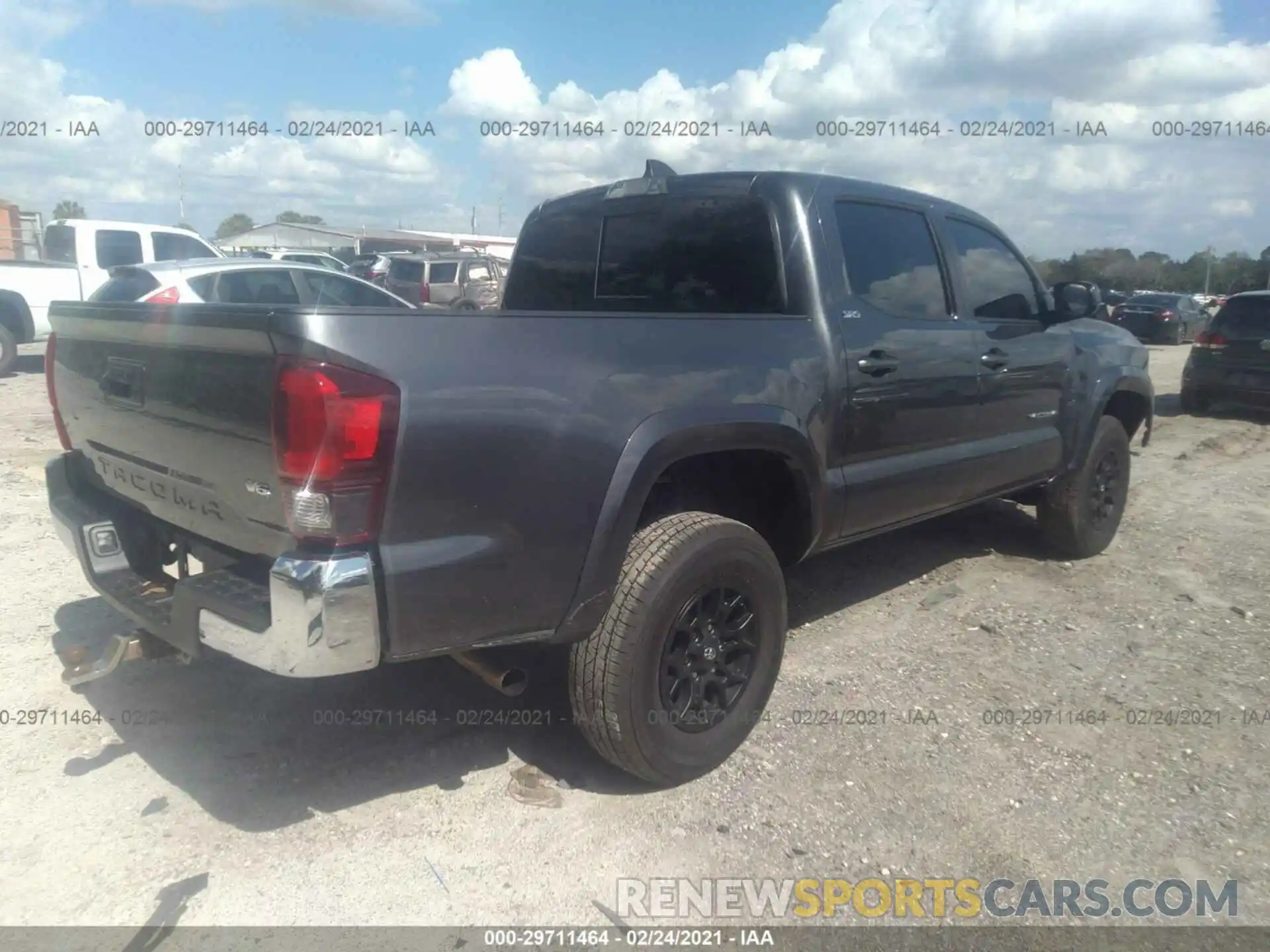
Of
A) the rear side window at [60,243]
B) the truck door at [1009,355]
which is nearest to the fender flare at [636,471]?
the truck door at [1009,355]

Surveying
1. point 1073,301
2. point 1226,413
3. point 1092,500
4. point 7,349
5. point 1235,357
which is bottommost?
point 1226,413

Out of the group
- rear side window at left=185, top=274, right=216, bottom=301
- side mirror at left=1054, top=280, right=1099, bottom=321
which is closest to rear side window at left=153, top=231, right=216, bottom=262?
rear side window at left=185, top=274, right=216, bottom=301

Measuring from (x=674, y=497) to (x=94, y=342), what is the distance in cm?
199

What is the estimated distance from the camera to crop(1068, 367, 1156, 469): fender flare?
5.27 m

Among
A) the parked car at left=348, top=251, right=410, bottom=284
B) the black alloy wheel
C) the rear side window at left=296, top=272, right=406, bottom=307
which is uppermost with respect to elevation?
the rear side window at left=296, top=272, right=406, bottom=307

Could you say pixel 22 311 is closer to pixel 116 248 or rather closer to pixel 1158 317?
pixel 116 248

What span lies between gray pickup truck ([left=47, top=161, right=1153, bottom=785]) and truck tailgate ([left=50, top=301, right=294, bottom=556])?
1 centimetres

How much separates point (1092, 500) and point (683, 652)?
11.7 ft

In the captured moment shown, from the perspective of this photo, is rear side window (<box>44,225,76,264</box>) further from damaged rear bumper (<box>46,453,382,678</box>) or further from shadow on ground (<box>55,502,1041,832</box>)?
damaged rear bumper (<box>46,453,382,678</box>)

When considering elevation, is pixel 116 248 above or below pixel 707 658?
above

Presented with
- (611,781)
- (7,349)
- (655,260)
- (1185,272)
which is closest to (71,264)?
(7,349)

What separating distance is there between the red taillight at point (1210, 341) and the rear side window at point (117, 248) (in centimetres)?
1387

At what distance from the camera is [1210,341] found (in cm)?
1175

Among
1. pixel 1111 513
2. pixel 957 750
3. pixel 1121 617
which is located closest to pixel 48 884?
pixel 957 750
